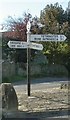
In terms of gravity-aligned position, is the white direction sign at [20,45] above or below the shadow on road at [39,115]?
above

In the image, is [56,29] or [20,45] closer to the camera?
[20,45]

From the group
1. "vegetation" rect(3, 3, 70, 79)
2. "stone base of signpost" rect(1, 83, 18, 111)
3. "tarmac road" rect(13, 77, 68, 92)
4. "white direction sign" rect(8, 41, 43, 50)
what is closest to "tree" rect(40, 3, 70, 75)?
"vegetation" rect(3, 3, 70, 79)

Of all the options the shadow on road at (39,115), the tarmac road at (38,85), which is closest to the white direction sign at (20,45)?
the tarmac road at (38,85)

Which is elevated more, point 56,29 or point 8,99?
point 56,29

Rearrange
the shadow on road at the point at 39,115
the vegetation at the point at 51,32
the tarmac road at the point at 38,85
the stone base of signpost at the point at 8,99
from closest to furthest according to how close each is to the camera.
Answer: the shadow on road at the point at 39,115, the stone base of signpost at the point at 8,99, the tarmac road at the point at 38,85, the vegetation at the point at 51,32

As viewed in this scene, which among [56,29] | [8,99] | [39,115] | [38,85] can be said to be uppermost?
[56,29]

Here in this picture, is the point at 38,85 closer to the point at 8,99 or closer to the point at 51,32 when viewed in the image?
the point at 8,99

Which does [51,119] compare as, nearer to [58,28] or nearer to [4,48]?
[4,48]

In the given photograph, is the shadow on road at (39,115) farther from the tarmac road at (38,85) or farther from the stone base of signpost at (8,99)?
the tarmac road at (38,85)

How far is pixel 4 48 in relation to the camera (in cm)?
2967

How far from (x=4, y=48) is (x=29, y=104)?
A: 19504 mm

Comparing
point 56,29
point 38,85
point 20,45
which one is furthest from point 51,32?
point 20,45

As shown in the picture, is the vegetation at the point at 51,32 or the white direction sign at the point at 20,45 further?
the vegetation at the point at 51,32

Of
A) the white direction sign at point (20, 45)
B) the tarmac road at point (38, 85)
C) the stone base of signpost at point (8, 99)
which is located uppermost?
the white direction sign at point (20, 45)
